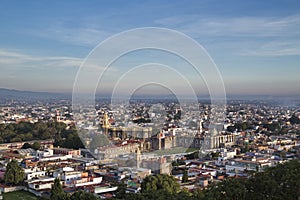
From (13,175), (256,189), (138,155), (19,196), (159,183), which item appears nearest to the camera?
(256,189)

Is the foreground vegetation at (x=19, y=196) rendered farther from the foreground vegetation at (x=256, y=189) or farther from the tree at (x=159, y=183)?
the foreground vegetation at (x=256, y=189)

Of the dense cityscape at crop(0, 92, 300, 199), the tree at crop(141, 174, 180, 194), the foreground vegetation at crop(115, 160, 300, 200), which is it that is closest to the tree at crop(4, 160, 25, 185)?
the dense cityscape at crop(0, 92, 300, 199)

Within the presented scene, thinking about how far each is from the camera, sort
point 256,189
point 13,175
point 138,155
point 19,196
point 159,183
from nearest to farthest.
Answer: point 256,189
point 159,183
point 19,196
point 13,175
point 138,155

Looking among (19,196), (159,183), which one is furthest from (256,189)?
(19,196)

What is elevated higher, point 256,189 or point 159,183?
point 256,189

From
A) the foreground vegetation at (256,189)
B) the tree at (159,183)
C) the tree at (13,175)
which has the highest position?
the foreground vegetation at (256,189)

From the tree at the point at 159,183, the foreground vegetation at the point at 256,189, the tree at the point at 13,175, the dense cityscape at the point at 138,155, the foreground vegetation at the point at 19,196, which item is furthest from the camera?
the tree at the point at 13,175

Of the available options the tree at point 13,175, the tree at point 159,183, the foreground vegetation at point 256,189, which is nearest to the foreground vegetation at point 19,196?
the tree at point 13,175

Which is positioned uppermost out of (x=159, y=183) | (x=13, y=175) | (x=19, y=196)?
(x=159, y=183)

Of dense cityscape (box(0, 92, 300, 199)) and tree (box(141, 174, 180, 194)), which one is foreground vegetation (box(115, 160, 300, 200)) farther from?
tree (box(141, 174, 180, 194))

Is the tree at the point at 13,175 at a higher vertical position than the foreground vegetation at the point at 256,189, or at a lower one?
lower

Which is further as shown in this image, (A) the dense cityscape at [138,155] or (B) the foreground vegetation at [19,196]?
(B) the foreground vegetation at [19,196]

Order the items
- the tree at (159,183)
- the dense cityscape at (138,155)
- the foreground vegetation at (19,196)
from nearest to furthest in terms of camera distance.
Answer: the tree at (159,183), the dense cityscape at (138,155), the foreground vegetation at (19,196)

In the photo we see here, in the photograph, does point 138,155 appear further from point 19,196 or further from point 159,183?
point 19,196
